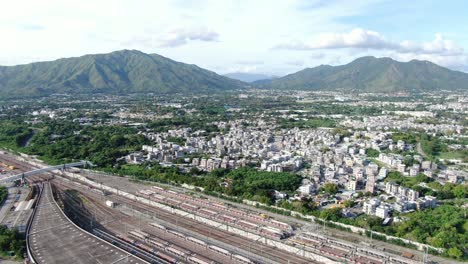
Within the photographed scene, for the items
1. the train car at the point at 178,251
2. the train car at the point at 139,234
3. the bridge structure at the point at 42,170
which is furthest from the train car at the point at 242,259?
the bridge structure at the point at 42,170

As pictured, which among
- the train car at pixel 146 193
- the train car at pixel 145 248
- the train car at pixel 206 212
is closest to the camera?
the train car at pixel 145 248

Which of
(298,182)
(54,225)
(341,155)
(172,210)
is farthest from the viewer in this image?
(341,155)

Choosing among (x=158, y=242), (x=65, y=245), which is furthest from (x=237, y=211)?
(x=65, y=245)

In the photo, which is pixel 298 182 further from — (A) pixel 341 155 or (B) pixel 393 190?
(A) pixel 341 155

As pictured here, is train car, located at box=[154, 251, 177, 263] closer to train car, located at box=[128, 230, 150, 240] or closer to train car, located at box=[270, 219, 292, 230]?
train car, located at box=[128, 230, 150, 240]

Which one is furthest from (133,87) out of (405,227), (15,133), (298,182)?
(405,227)

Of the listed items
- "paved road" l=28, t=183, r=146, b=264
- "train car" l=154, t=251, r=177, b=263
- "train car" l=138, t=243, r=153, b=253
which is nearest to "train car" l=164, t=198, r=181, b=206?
"train car" l=138, t=243, r=153, b=253

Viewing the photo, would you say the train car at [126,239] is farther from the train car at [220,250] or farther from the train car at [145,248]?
the train car at [220,250]
